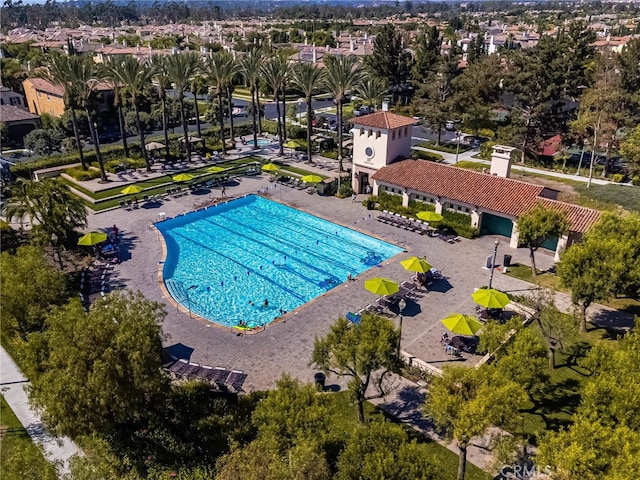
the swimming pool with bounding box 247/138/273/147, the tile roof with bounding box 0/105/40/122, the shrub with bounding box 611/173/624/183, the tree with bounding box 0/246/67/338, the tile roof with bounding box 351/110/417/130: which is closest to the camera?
the tree with bounding box 0/246/67/338

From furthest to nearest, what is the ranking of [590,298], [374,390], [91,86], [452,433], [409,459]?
[91,86]
[590,298]
[374,390]
[452,433]
[409,459]

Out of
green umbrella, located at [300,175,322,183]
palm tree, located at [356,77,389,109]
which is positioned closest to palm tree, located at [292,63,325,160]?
palm tree, located at [356,77,389,109]

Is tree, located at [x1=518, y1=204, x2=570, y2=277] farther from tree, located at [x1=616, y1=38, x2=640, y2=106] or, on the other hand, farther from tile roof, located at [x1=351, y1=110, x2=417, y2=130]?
tree, located at [x1=616, y1=38, x2=640, y2=106]

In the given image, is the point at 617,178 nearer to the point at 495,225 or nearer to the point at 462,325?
the point at 495,225

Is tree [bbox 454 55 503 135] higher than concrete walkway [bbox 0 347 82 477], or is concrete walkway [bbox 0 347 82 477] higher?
tree [bbox 454 55 503 135]

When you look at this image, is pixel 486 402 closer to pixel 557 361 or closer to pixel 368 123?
pixel 557 361

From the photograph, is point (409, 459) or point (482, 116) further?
point (482, 116)

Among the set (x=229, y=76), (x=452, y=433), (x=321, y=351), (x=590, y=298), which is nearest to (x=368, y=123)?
(x=229, y=76)

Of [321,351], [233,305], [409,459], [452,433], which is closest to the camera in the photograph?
[409,459]
